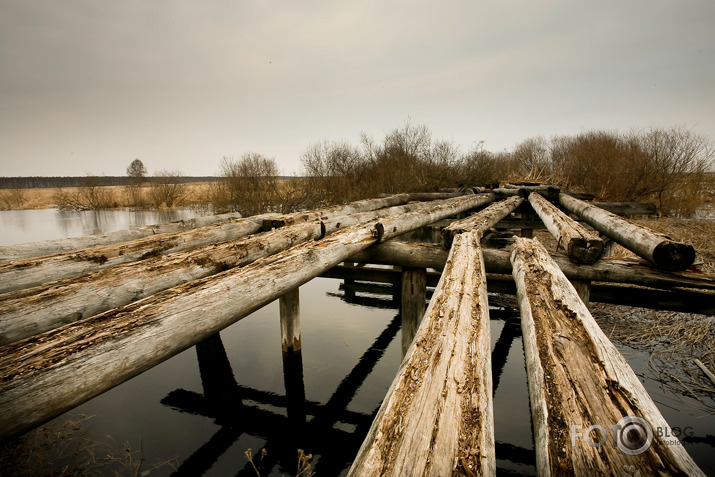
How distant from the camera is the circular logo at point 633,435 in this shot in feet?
2.58

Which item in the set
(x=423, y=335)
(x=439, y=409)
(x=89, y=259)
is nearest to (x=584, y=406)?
(x=439, y=409)

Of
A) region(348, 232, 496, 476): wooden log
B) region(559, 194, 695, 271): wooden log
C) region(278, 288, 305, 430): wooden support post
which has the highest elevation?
region(559, 194, 695, 271): wooden log

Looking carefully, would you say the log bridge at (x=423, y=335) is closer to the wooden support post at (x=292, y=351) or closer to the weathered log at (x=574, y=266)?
the weathered log at (x=574, y=266)

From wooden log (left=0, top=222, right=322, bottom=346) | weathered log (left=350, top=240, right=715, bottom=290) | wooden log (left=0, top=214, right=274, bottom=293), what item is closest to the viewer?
wooden log (left=0, top=222, right=322, bottom=346)

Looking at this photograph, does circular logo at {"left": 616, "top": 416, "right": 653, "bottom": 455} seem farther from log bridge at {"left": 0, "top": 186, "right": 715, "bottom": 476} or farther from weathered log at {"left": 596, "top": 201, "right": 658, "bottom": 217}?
weathered log at {"left": 596, "top": 201, "right": 658, "bottom": 217}

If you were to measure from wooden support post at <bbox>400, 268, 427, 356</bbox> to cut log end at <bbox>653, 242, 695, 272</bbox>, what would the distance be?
2029mm

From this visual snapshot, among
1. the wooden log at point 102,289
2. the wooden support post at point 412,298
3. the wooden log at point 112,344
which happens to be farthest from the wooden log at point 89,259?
the wooden support post at point 412,298

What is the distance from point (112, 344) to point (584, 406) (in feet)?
4.89

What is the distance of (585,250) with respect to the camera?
2.86 m

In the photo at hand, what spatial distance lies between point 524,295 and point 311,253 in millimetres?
1364

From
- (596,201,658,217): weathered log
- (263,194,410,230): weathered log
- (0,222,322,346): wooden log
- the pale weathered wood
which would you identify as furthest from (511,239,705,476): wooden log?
(596,201,658,217): weathered log

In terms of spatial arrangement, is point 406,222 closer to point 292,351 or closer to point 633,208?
point 292,351

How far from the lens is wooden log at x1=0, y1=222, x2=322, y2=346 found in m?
1.39

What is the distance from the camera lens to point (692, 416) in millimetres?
3430
